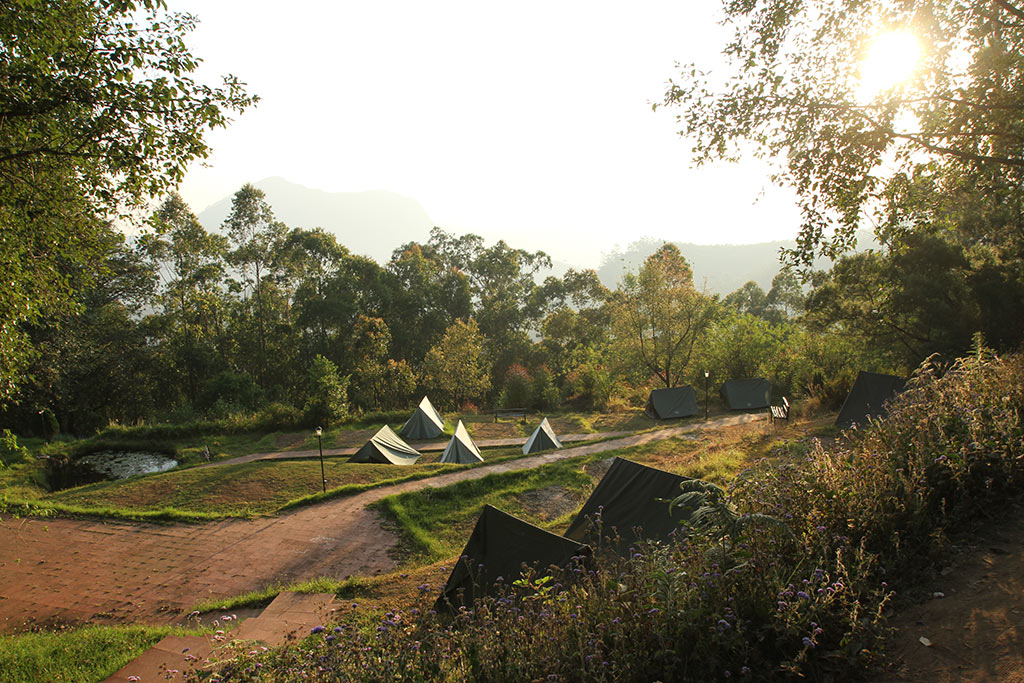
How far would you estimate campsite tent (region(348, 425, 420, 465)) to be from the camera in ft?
60.5

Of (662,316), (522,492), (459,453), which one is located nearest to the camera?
(522,492)

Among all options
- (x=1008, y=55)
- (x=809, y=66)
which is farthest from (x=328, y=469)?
(x=1008, y=55)

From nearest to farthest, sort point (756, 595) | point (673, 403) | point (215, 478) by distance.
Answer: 1. point (756, 595)
2. point (215, 478)
3. point (673, 403)

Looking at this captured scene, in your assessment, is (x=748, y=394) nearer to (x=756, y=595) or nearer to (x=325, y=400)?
(x=325, y=400)

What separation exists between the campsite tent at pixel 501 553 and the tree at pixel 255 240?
37.5 metres

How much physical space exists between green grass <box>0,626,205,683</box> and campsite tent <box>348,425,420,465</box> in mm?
11531

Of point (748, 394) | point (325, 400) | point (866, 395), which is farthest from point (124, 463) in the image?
point (748, 394)

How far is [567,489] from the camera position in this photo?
13570 mm

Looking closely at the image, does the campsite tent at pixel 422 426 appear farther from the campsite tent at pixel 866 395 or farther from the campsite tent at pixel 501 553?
the campsite tent at pixel 501 553

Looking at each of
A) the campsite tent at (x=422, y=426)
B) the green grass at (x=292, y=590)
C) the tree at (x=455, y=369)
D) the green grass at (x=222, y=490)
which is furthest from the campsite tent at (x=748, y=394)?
the green grass at (x=292, y=590)

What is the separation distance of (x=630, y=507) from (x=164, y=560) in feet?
28.7

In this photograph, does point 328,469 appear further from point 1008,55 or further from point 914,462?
point 1008,55

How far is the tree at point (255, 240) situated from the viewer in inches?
1565

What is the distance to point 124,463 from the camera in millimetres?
21750
